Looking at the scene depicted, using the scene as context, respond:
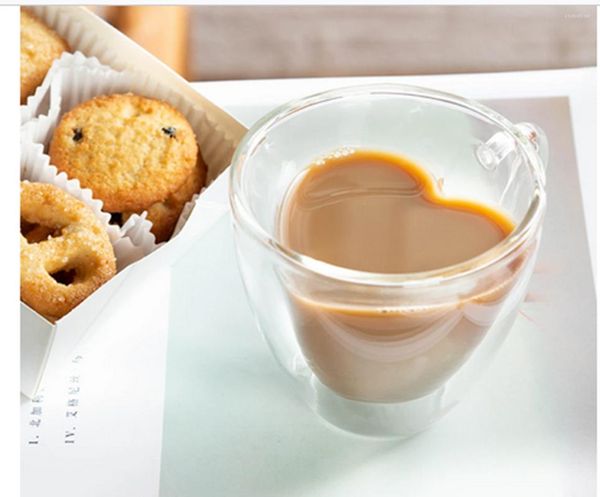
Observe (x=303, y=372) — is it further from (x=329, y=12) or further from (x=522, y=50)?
(x=522, y=50)

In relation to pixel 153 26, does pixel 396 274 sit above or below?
above

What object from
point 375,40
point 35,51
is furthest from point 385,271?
point 375,40

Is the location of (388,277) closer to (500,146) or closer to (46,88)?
(500,146)

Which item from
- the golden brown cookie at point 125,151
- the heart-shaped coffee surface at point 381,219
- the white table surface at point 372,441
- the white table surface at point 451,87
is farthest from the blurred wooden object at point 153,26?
the heart-shaped coffee surface at point 381,219

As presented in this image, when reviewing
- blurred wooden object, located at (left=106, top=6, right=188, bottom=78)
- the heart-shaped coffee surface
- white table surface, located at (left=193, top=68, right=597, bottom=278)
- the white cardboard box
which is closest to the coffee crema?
the heart-shaped coffee surface

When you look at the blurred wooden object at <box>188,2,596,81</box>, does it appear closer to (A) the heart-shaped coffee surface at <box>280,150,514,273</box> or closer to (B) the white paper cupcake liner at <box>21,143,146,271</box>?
(B) the white paper cupcake liner at <box>21,143,146,271</box>

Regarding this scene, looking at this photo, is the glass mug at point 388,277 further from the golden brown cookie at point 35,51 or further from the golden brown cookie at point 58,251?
the golden brown cookie at point 35,51

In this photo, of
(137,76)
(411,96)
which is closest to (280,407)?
(411,96)
